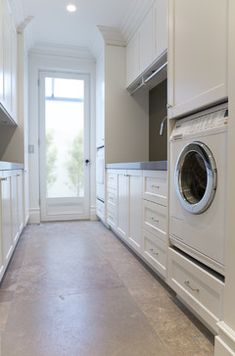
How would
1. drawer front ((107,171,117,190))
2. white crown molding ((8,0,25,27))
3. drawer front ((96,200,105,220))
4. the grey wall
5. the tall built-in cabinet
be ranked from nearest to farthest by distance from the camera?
white crown molding ((8,0,25,27)) → drawer front ((107,171,117,190)) → the grey wall → the tall built-in cabinet → drawer front ((96,200,105,220))

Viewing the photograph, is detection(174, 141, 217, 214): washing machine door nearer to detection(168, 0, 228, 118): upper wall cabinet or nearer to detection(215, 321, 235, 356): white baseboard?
detection(168, 0, 228, 118): upper wall cabinet

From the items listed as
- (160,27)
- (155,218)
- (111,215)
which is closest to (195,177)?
(155,218)

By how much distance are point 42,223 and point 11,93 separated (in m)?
1.93

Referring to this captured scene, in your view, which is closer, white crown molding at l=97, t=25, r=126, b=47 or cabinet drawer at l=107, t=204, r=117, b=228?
cabinet drawer at l=107, t=204, r=117, b=228

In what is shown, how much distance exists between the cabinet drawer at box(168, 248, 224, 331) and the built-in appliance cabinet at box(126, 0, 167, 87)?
183 cm

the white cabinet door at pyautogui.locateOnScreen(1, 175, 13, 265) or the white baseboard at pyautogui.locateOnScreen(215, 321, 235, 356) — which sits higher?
the white cabinet door at pyautogui.locateOnScreen(1, 175, 13, 265)

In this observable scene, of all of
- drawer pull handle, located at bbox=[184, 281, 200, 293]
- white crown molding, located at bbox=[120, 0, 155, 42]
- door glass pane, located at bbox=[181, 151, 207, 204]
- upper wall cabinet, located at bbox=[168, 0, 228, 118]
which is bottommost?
drawer pull handle, located at bbox=[184, 281, 200, 293]

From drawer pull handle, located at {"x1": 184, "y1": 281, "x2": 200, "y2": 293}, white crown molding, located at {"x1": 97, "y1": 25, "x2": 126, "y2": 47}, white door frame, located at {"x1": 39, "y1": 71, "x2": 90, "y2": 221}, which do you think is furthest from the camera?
white door frame, located at {"x1": 39, "y1": 71, "x2": 90, "y2": 221}

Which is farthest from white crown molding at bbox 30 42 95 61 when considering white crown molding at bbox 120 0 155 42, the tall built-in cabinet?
white crown molding at bbox 120 0 155 42

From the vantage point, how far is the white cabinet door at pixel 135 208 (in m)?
2.35

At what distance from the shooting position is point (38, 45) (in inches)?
155

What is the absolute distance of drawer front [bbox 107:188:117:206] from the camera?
10.5 ft

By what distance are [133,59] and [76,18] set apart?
0.82 m

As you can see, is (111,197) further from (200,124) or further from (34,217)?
(200,124)
